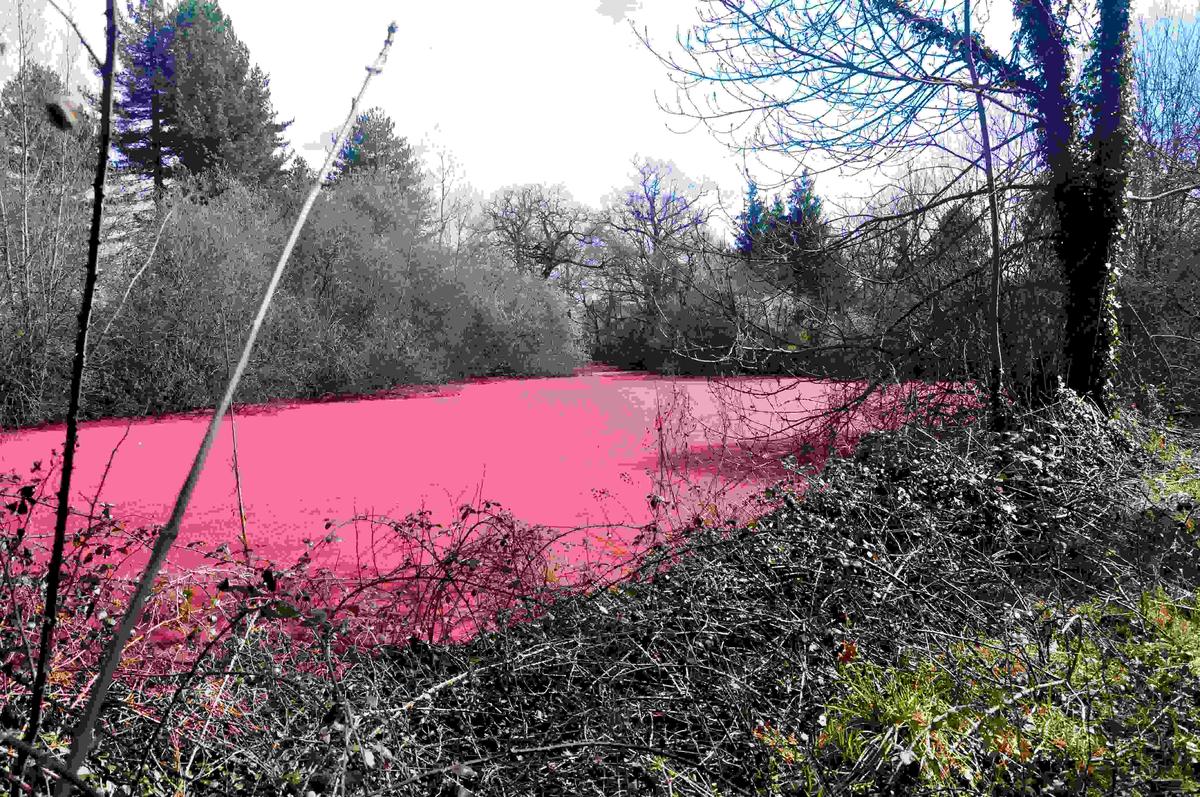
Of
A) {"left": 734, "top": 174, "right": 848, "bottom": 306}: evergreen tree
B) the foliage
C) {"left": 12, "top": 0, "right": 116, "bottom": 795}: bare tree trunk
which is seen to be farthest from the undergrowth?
the foliage

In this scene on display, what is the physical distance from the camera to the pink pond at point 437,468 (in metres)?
5.25

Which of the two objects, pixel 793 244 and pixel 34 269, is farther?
pixel 34 269

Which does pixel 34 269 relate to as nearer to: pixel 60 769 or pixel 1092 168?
pixel 1092 168

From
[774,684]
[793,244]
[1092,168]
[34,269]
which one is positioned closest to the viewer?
[774,684]

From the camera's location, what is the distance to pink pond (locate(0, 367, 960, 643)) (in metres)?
5.25

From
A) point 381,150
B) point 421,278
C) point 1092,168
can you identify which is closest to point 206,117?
point 381,150

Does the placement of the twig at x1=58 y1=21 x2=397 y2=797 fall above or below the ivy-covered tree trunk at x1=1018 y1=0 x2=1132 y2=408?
below

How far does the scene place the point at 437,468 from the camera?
25.3 ft

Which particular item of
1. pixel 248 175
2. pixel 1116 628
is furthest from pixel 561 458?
pixel 248 175

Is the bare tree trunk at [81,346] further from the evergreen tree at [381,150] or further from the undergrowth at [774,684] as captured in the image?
the evergreen tree at [381,150]

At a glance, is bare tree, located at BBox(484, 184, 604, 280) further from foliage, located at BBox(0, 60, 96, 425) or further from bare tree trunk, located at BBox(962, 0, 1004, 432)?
bare tree trunk, located at BBox(962, 0, 1004, 432)

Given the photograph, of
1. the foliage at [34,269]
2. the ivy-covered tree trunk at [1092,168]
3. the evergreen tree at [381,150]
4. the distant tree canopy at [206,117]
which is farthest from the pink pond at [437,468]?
the evergreen tree at [381,150]

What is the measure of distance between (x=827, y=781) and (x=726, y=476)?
497cm

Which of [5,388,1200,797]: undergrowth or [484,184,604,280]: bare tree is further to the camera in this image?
[484,184,604,280]: bare tree
